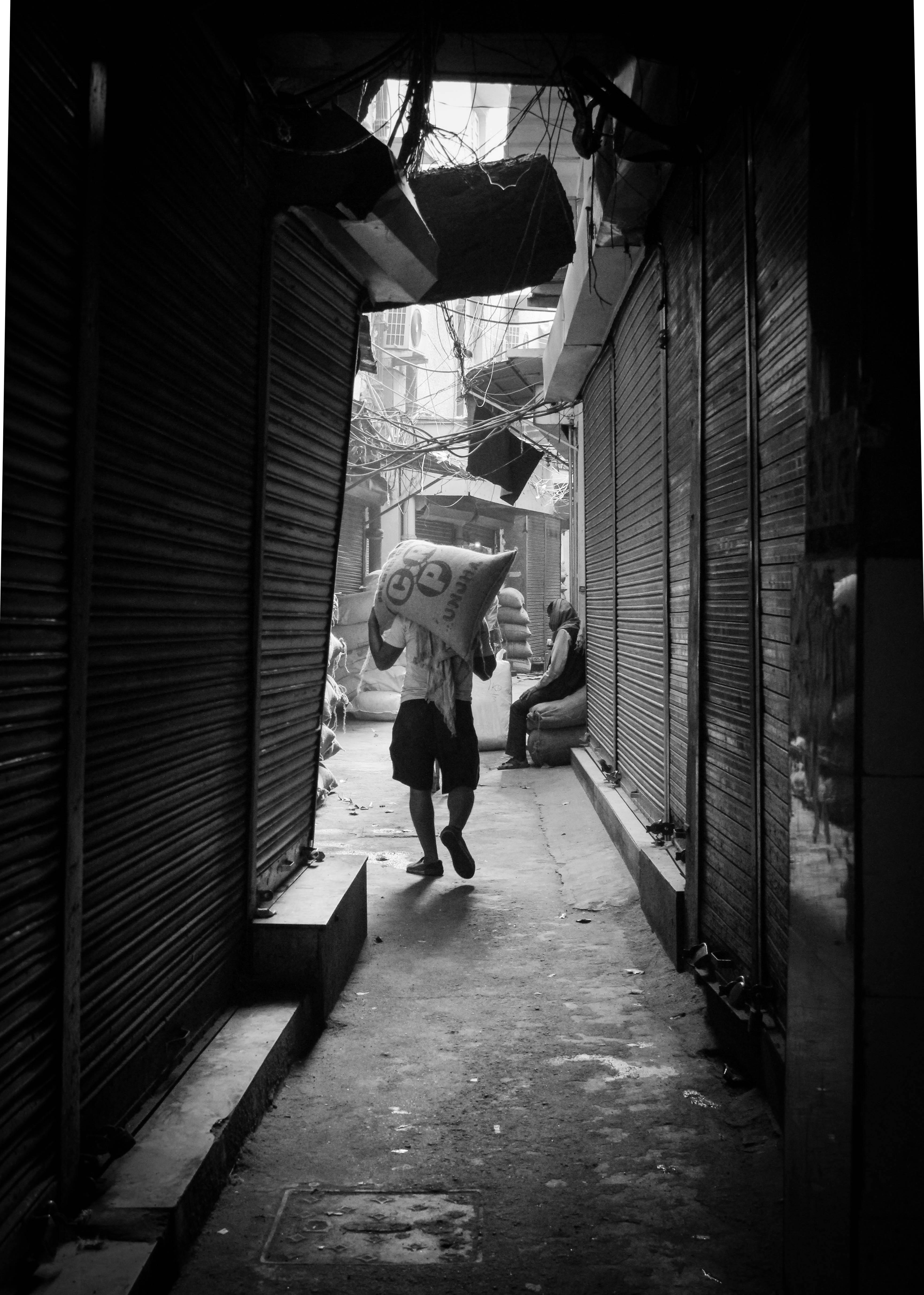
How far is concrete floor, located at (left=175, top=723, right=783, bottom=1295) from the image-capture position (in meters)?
2.44

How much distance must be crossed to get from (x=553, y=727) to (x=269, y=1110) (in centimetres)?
766

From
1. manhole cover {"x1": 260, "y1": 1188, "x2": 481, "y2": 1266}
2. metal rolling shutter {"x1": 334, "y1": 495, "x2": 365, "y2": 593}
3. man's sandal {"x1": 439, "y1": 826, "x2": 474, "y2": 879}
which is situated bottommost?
manhole cover {"x1": 260, "y1": 1188, "x2": 481, "y2": 1266}

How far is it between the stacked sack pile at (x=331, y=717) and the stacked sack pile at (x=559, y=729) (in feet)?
7.49

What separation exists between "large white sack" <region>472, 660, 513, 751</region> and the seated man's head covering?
41.9 inches

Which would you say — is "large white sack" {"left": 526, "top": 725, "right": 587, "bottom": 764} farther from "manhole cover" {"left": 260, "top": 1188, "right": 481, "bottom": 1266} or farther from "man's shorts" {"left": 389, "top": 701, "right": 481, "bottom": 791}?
"manhole cover" {"left": 260, "top": 1188, "right": 481, "bottom": 1266}

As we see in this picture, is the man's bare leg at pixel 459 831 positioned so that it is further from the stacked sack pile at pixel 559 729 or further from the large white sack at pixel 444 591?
the stacked sack pile at pixel 559 729

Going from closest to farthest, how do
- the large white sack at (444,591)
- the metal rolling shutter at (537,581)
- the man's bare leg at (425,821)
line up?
the large white sack at (444,591) → the man's bare leg at (425,821) → the metal rolling shutter at (537,581)

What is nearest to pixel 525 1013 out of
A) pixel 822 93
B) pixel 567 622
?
pixel 822 93

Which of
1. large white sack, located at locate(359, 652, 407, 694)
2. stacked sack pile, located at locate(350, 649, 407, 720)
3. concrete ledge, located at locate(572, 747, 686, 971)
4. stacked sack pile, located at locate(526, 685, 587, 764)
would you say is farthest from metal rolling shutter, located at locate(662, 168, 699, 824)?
large white sack, located at locate(359, 652, 407, 694)

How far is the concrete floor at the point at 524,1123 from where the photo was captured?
2439 millimetres

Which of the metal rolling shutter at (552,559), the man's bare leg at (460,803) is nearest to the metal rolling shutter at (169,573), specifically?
the man's bare leg at (460,803)

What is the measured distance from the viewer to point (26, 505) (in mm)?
2041

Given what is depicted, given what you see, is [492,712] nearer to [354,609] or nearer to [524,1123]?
[354,609]

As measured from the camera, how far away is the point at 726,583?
12.8ft
